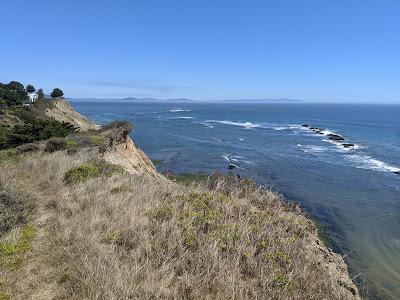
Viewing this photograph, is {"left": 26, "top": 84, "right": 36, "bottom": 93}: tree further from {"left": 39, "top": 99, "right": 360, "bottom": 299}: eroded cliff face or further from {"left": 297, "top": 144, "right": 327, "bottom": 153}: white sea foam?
{"left": 297, "top": 144, "right": 327, "bottom": 153}: white sea foam

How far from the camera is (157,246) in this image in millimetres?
6766

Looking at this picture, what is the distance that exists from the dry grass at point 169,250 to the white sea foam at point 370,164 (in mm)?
36376

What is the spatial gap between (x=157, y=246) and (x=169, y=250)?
0.24 meters

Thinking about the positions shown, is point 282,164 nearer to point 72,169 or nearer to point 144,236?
point 72,169

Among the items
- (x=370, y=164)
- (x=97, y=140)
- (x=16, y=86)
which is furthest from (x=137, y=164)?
(x=16, y=86)

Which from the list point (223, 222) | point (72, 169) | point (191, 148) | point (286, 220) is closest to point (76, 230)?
point (223, 222)

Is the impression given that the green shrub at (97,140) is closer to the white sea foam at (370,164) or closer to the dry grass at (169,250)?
the dry grass at (169,250)

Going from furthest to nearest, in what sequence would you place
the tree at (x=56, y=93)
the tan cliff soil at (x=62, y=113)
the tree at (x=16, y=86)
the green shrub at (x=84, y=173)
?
the tree at (x=56, y=93)
the tree at (x=16, y=86)
the tan cliff soil at (x=62, y=113)
the green shrub at (x=84, y=173)

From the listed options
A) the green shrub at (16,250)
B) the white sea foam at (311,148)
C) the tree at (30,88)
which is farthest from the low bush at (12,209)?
the tree at (30,88)

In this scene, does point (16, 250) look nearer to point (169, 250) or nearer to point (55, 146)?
point (169, 250)

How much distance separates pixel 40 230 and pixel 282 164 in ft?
126

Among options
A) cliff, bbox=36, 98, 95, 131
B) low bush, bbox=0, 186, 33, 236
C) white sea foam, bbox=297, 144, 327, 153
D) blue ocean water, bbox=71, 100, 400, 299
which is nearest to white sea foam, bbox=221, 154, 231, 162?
blue ocean water, bbox=71, 100, 400, 299

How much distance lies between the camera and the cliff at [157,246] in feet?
18.5

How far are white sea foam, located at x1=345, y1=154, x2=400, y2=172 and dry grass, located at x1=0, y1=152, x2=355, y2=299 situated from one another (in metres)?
36.4
